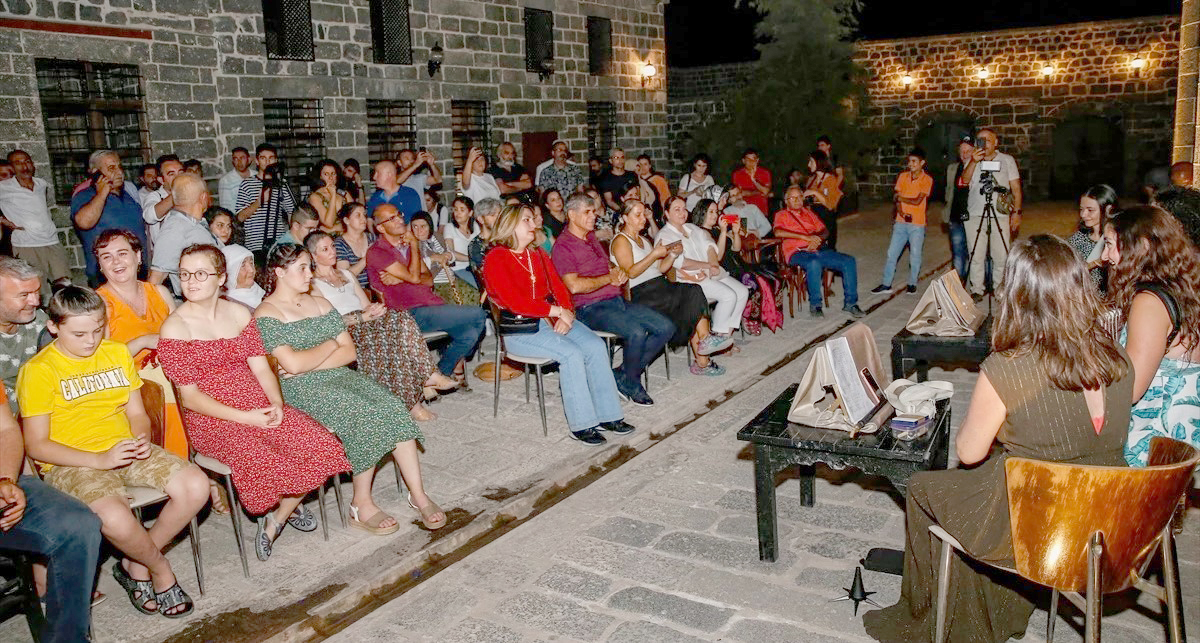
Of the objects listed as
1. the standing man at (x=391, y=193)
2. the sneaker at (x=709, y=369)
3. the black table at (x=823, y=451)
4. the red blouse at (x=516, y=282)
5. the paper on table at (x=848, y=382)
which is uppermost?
the standing man at (x=391, y=193)

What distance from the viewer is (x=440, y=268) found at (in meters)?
7.59

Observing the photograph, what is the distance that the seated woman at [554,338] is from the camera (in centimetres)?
578

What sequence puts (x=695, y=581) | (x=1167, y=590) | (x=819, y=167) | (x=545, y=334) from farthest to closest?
(x=819, y=167) → (x=545, y=334) → (x=695, y=581) → (x=1167, y=590)

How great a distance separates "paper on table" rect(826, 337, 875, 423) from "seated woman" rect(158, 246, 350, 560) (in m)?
2.34

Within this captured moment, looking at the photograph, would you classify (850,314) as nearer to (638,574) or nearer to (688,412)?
(688,412)

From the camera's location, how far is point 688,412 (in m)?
6.47

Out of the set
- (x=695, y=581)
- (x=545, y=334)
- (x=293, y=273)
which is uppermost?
(x=293, y=273)

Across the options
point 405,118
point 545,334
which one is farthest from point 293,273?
point 405,118

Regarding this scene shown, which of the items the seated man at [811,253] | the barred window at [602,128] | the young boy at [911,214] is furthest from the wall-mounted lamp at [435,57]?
the young boy at [911,214]

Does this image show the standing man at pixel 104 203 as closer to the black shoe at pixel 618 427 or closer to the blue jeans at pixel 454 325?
the blue jeans at pixel 454 325

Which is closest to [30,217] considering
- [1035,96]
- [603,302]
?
[603,302]

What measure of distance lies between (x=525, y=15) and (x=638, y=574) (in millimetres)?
13466

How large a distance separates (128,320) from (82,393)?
897mm

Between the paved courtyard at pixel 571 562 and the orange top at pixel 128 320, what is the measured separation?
1.04 m
